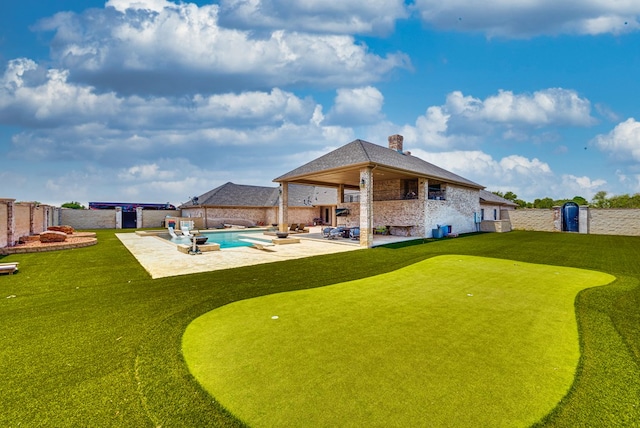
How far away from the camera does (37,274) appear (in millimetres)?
8078

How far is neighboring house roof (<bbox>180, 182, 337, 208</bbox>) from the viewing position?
1259 inches

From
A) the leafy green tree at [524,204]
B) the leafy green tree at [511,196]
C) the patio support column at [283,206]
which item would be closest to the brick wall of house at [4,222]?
the patio support column at [283,206]

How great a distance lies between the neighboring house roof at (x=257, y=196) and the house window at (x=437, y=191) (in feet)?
46.3

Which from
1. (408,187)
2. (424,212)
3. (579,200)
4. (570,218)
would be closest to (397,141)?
(408,187)

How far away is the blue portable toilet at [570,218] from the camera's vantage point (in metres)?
23.3

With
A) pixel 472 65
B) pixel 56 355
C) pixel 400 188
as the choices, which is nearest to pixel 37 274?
pixel 56 355

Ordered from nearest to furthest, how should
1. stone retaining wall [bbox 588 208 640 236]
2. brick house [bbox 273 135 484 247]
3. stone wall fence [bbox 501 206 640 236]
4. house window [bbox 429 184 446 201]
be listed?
brick house [bbox 273 135 484 247] → house window [bbox 429 184 446 201] → stone retaining wall [bbox 588 208 640 236] → stone wall fence [bbox 501 206 640 236]

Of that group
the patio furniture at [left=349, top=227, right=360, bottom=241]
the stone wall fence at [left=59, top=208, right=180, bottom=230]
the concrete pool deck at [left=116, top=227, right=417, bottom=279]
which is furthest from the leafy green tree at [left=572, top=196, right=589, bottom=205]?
the stone wall fence at [left=59, top=208, right=180, bottom=230]

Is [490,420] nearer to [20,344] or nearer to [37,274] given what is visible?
[20,344]

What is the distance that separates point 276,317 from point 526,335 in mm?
3775

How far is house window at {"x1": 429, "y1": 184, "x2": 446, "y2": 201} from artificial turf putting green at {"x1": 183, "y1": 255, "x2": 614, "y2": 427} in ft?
47.9

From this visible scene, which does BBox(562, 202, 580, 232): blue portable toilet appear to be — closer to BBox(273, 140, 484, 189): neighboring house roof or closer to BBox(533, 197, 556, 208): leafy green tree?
BBox(273, 140, 484, 189): neighboring house roof

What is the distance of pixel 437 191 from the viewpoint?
808 inches

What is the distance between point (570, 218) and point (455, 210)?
11.0 metres
